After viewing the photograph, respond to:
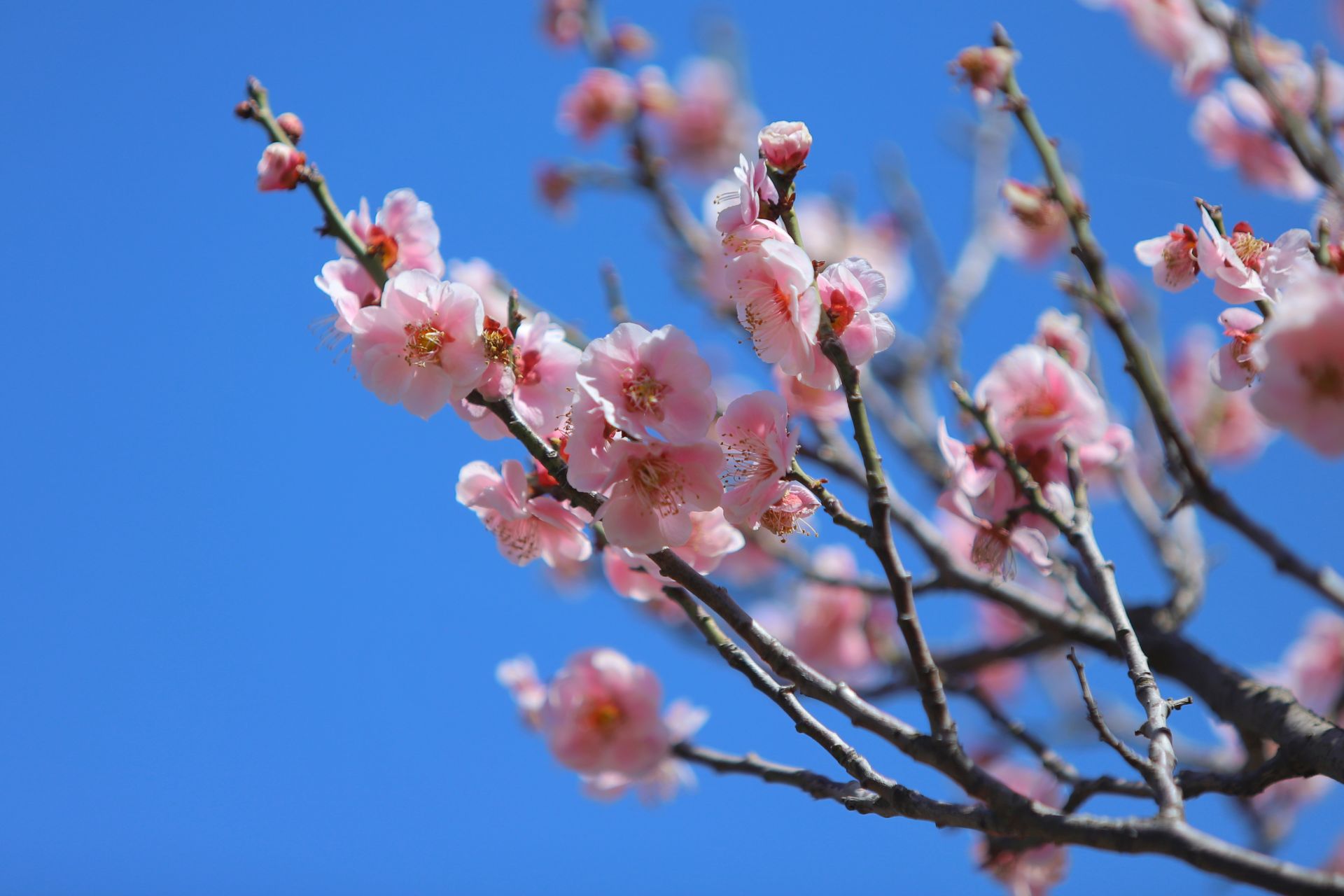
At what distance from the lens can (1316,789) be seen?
4648mm

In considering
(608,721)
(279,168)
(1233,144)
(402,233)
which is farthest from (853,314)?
(1233,144)

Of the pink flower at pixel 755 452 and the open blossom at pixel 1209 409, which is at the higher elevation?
the open blossom at pixel 1209 409

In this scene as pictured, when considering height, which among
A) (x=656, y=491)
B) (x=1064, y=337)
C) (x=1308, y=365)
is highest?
(x=1064, y=337)

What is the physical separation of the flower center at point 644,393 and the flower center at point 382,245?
1.98 ft

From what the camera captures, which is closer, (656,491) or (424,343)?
(656,491)

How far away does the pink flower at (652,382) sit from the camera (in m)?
1.41

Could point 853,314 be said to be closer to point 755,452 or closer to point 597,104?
point 755,452

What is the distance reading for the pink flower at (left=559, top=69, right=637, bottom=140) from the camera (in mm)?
4535

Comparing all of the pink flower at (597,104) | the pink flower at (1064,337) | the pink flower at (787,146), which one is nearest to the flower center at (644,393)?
the pink flower at (787,146)

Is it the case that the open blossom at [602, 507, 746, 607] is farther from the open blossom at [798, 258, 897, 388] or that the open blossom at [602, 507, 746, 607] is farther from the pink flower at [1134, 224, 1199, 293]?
the pink flower at [1134, 224, 1199, 293]

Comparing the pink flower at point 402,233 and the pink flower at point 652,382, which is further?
the pink flower at point 402,233

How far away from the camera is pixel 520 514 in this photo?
174 centimetres

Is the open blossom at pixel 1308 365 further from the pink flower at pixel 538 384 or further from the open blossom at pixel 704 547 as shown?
the pink flower at pixel 538 384

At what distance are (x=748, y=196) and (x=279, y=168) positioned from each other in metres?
0.80
